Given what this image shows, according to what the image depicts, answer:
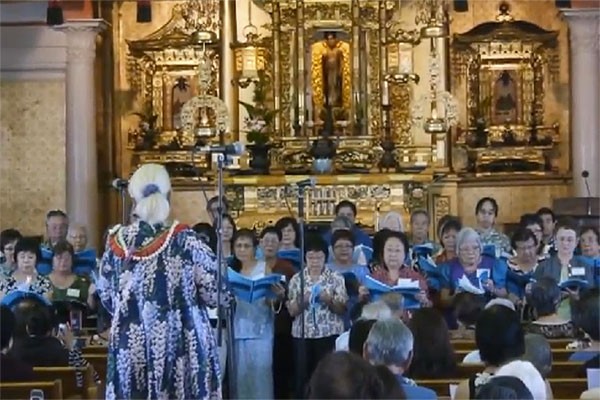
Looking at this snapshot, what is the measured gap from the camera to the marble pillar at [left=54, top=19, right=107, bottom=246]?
16.7 meters

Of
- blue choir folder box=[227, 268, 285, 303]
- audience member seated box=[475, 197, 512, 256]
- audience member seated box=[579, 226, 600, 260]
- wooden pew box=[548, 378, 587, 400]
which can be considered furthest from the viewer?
audience member seated box=[475, 197, 512, 256]

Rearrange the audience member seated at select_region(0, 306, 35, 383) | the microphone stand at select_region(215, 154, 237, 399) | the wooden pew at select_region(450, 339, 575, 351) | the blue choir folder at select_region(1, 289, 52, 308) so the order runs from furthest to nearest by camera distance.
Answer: the blue choir folder at select_region(1, 289, 52, 308)
the wooden pew at select_region(450, 339, 575, 351)
the microphone stand at select_region(215, 154, 237, 399)
the audience member seated at select_region(0, 306, 35, 383)

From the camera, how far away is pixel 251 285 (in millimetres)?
8438

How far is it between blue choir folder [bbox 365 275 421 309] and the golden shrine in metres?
8.77

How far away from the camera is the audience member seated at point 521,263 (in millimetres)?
9000

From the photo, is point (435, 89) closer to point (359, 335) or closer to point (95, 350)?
point (95, 350)

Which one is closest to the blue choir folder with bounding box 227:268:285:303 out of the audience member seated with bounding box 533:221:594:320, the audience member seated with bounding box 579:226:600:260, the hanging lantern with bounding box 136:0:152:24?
the audience member seated with bounding box 533:221:594:320

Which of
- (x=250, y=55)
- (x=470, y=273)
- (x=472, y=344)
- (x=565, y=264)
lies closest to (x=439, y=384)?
(x=472, y=344)

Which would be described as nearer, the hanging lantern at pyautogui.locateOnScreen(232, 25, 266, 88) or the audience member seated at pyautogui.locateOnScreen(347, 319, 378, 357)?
the audience member seated at pyautogui.locateOnScreen(347, 319, 378, 357)

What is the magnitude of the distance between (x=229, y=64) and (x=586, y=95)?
4690mm

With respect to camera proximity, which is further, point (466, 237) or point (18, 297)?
point (466, 237)

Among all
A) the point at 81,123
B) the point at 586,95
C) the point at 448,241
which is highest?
the point at 586,95

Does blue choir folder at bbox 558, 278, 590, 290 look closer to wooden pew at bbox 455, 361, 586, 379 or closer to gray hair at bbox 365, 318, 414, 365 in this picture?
wooden pew at bbox 455, 361, 586, 379

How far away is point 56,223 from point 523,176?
8.64 metres
